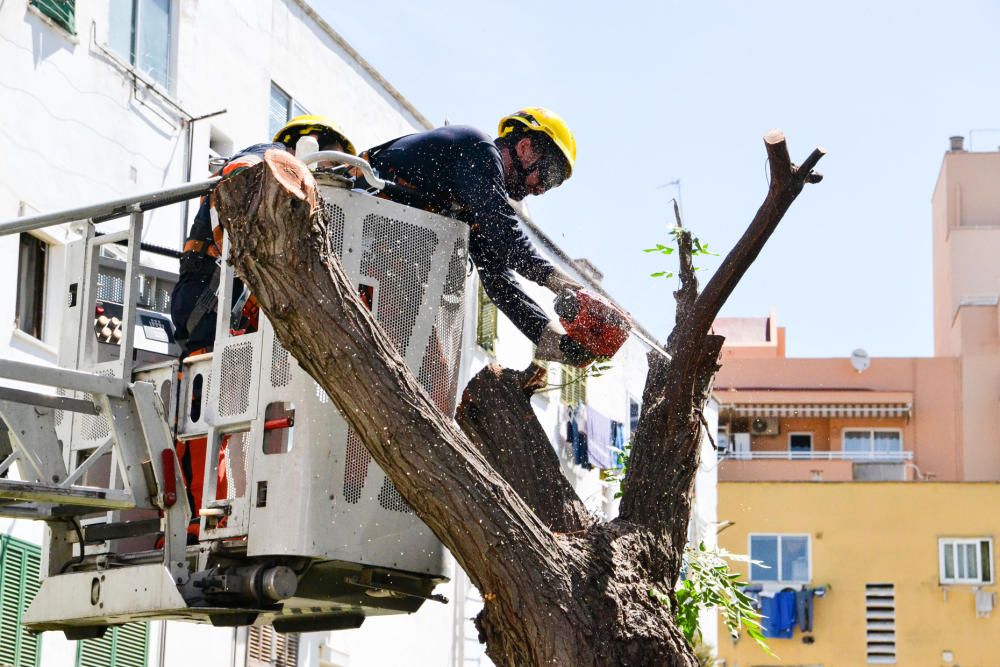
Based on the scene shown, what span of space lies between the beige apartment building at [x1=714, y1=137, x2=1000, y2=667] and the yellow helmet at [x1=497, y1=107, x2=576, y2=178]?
2980cm

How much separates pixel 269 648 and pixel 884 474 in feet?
107

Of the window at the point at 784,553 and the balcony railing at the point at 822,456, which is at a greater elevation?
the balcony railing at the point at 822,456

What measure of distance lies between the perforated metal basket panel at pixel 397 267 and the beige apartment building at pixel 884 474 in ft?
101

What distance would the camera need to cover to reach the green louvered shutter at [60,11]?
1450 centimetres

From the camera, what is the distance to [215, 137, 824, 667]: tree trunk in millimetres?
7316

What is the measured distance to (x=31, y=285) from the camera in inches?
565

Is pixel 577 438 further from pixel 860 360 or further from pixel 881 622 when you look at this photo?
pixel 860 360

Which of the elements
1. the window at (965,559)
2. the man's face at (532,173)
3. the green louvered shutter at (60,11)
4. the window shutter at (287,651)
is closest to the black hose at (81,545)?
the man's face at (532,173)

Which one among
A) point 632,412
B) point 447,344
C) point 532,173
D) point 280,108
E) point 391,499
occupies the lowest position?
point 391,499

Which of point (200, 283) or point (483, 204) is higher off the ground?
point (483, 204)

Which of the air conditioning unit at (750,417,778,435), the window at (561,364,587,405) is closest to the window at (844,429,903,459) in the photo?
the air conditioning unit at (750,417,778,435)

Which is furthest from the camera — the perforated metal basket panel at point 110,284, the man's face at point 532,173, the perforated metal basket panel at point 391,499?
the perforated metal basket panel at point 110,284

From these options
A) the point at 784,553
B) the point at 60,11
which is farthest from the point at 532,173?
the point at 784,553

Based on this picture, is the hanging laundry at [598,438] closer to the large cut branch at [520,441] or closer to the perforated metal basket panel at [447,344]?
the large cut branch at [520,441]
